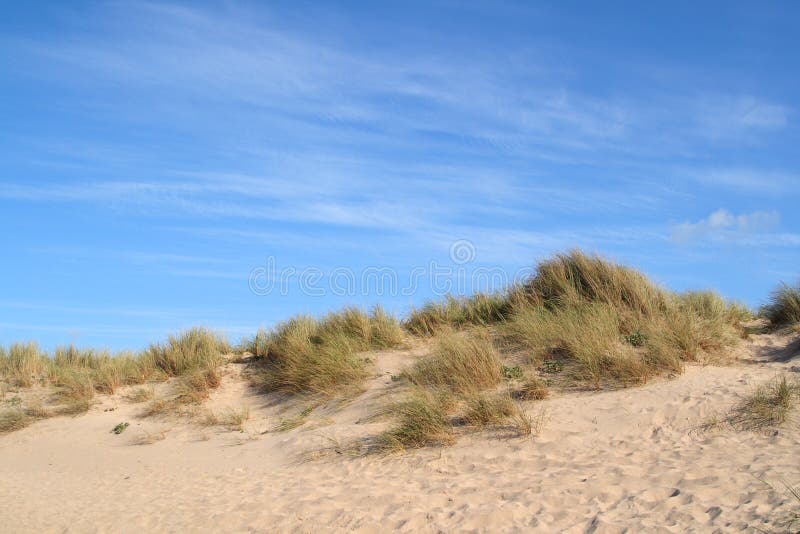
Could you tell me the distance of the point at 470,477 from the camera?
292 inches

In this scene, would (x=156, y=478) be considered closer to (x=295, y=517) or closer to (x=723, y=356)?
(x=295, y=517)

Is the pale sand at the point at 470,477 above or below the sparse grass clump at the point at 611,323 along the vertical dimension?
below

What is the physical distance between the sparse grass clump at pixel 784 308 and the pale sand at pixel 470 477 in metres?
0.85

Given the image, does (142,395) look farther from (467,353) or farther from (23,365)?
(467,353)

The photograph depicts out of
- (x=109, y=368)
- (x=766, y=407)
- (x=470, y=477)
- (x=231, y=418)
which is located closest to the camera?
(x=470, y=477)

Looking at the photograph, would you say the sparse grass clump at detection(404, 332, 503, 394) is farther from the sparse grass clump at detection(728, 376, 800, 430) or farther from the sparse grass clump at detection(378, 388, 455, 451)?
the sparse grass clump at detection(728, 376, 800, 430)

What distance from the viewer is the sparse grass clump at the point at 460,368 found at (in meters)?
9.61

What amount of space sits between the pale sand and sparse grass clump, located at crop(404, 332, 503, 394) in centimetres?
81

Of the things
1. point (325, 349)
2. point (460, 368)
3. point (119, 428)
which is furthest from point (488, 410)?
point (119, 428)

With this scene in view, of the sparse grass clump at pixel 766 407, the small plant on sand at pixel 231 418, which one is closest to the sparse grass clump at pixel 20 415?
the small plant on sand at pixel 231 418

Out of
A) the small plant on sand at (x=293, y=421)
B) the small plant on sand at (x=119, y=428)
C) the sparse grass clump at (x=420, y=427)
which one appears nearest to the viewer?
the sparse grass clump at (x=420, y=427)

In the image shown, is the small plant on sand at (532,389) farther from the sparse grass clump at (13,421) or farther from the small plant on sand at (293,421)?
the sparse grass clump at (13,421)

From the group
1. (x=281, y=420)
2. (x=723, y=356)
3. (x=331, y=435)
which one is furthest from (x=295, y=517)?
(x=723, y=356)

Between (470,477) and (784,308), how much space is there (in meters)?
A: 7.26
